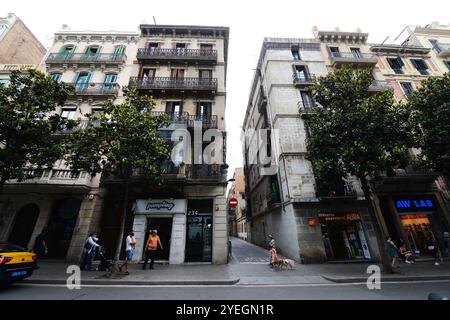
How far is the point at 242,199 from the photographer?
4019 centimetres

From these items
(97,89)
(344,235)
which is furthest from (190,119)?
(344,235)

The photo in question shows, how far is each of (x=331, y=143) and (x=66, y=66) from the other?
2278 centimetres

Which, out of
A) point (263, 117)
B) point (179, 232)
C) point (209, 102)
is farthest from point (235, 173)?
point (179, 232)

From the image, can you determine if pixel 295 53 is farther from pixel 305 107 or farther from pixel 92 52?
pixel 92 52

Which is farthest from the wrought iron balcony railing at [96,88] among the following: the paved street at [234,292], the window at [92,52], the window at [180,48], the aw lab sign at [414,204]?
the aw lab sign at [414,204]

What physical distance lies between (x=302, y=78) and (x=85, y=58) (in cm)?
1998

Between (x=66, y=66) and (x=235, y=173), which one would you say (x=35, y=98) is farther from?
(x=235, y=173)

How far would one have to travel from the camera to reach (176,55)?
18.2 metres

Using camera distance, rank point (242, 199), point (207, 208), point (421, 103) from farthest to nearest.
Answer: point (242, 199) < point (207, 208) < point (421, 103)

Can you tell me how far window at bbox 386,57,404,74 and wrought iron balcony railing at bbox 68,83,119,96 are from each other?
26.5 meters

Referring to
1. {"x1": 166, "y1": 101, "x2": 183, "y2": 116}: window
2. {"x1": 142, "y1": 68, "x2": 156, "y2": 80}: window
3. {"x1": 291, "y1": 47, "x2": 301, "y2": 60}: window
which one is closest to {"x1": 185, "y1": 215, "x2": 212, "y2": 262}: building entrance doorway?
{"x1": 166, "y1": 101, "x2": 183, "y2": 116}: window

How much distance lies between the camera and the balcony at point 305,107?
16109 millimetres

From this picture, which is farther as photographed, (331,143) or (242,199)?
(242,199)
